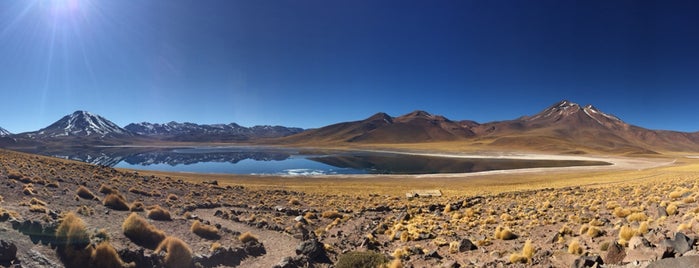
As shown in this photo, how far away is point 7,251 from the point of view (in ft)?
A: 25.9

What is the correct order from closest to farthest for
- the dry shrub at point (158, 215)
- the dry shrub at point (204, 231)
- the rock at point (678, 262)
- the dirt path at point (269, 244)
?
the rock at point (678, 262) → the dirt path at point (269, 244) → the dry shrub at point (204, 231) → the dry shrub at point (158, 215)

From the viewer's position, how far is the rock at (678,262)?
607 centimetres

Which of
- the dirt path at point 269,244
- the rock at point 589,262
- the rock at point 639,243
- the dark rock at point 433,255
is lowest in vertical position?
the dirt path at point 269,244

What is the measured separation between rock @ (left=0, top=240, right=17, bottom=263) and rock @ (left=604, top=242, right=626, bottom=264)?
48.1 ft

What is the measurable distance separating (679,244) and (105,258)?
47.1ft

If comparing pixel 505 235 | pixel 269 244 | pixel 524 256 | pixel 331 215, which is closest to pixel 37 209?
pixel 269 244

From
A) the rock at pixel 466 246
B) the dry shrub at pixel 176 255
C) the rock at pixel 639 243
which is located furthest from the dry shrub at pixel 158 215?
the rock at pixel 639 243

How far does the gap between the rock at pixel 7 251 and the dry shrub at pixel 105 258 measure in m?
1.58

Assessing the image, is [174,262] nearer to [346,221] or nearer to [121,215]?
[121,215]

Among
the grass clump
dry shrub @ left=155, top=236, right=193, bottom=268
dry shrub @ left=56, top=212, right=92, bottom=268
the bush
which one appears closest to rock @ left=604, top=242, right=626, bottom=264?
the grass clump

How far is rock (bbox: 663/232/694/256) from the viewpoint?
7.05 m

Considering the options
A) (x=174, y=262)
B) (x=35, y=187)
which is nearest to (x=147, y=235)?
(x=174, y=262)

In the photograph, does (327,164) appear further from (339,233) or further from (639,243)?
(639,243)

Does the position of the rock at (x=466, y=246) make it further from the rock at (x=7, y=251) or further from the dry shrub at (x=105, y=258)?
the rock at (x=7, y=251)
